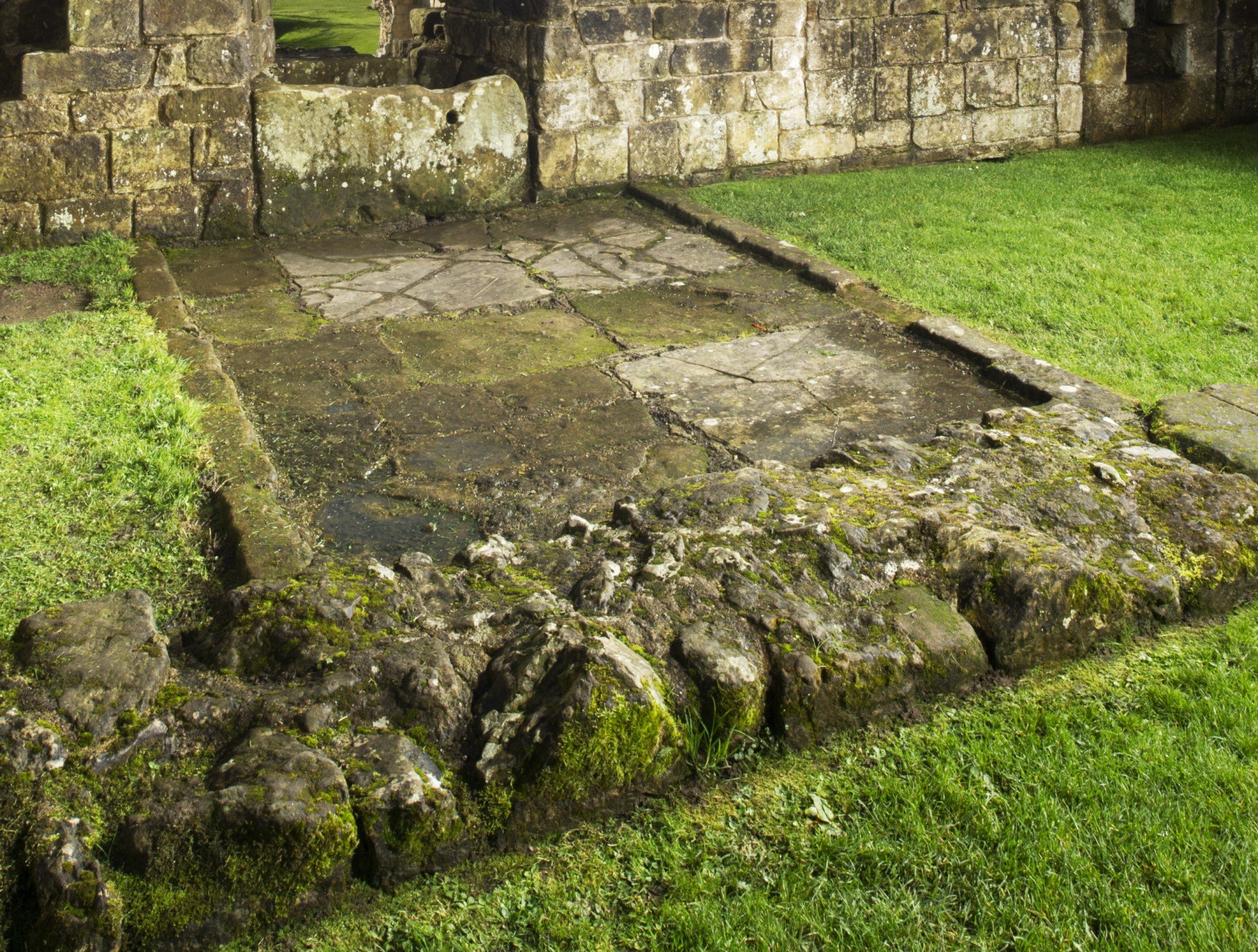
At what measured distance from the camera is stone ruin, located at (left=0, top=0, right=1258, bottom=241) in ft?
20.5

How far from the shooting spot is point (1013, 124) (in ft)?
28.7

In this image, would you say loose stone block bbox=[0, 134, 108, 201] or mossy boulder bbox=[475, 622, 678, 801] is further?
loose stone block bbox=[0, 134, 108, 201]

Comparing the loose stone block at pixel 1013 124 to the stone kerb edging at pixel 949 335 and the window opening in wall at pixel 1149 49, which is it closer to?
the window opening in wall at pixel 1149 49

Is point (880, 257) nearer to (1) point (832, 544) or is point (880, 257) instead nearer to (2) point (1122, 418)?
(2) point (1122, 418)

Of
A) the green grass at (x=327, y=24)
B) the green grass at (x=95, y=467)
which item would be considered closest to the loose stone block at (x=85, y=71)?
the green grass at (x=95, y=467)

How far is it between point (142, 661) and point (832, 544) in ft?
4.77

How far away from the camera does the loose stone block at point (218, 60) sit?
6352mm

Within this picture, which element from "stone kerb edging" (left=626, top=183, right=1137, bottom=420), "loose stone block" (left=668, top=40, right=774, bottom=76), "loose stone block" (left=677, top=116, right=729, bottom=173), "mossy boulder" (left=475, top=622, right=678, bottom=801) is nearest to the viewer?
"mossy boulder" (left=475, top=622, right=678, bottom=801)

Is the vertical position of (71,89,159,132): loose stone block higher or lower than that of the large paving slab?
higher

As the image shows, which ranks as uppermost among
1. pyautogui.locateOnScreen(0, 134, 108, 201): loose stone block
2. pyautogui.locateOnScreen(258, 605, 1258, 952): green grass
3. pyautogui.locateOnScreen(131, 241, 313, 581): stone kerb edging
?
pyautogui.locateOnScreen(0, 134, 108, 201): loose stone block

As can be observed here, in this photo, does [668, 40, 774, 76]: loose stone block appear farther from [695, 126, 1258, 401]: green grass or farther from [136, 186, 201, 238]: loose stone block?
[136, 186, 201, 238]: loose stone block

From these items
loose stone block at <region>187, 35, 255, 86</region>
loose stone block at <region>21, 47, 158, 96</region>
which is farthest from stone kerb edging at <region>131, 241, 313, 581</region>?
loose stone block at <region>187, 35, 255, 86</region>

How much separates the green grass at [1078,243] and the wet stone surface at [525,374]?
21.4 inches

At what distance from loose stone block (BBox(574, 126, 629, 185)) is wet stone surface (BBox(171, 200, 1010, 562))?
1041 millimetres
